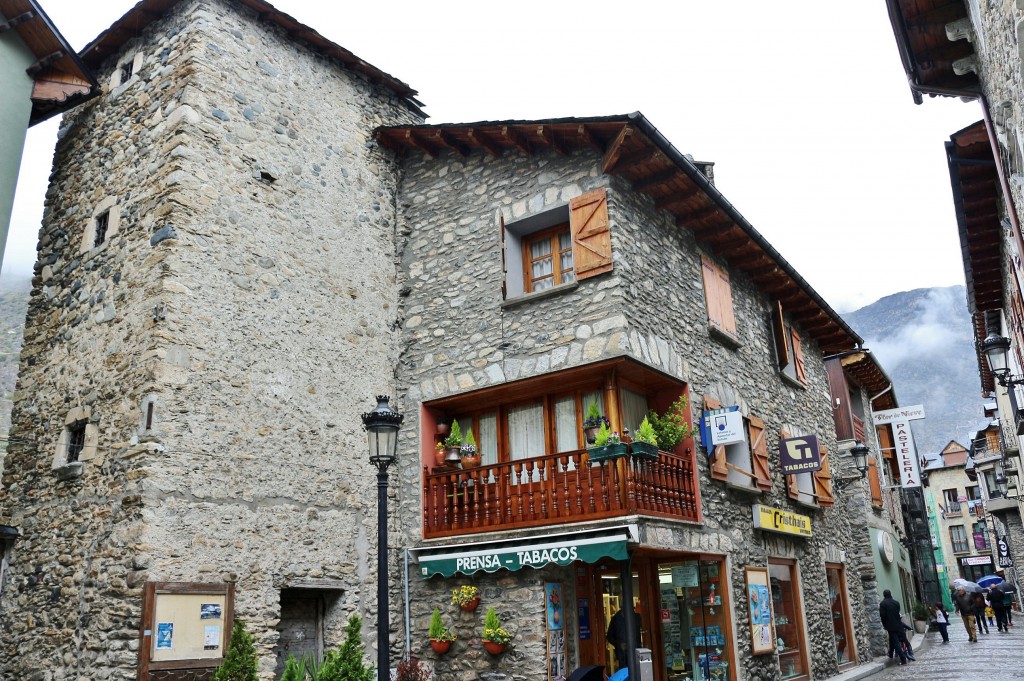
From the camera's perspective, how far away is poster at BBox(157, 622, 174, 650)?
7828 mm

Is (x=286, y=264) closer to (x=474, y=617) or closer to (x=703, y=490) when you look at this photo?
(x=474, y=617)

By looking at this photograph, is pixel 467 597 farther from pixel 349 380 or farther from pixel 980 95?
pixel 980 95

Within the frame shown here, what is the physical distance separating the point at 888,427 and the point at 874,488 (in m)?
5.33

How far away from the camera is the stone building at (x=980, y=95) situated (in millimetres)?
5863

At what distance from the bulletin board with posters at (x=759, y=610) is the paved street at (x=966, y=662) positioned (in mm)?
3002

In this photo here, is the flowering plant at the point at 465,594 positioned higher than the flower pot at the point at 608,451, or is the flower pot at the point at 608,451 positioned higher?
the flower pot at the point at 608,451

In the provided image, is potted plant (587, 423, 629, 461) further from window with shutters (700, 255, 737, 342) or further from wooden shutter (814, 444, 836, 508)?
wooden shutter (814, 444, 836, 508)

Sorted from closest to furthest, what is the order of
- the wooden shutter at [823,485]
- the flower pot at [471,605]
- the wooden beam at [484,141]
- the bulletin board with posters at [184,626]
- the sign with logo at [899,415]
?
the bulletin board with posters at [184,626] < the flower pot at [471,605] < the wooden beam at [484,141] < the wooden shutter at [823,485] < the sign with logo at [899,415]

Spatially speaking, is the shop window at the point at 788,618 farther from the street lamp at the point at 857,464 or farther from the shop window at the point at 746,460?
the street lamp at the point at 857,464

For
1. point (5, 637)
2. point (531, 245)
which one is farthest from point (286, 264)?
point (5, 637)

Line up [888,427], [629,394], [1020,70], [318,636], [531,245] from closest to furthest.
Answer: [1020,70] → [318,636] → [629,394] → [531,245] → [888,427]

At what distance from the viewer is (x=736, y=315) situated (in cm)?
1324

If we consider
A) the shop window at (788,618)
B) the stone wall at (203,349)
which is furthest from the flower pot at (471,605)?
Answer: the shop window at (788,618)

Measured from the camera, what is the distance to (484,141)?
11.2 meters
